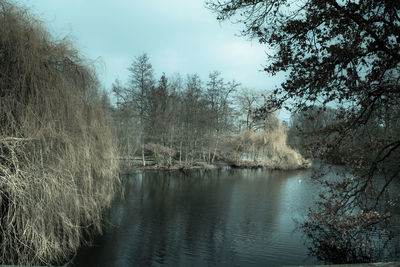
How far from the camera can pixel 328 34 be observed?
15.8ft

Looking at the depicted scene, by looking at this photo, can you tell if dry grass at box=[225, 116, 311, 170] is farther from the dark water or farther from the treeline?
the dark water

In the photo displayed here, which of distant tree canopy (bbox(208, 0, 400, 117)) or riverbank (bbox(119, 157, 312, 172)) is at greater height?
distant tree canopy (bbox(208, 0, 400, 117))

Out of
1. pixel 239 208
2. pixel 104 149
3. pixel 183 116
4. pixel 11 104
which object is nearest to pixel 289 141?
pixel 183 116

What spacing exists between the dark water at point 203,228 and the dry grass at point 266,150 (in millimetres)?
10810

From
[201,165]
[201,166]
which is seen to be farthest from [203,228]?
[201,165]

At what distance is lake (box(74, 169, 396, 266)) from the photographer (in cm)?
716

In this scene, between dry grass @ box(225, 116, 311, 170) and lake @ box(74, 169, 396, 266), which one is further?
dry grass @ box(225, 116, 311, 170)

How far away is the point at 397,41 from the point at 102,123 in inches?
261

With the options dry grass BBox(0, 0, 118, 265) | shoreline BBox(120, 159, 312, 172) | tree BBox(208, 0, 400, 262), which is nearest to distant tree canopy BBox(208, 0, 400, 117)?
tree BBox(208, 0, 400, 262)

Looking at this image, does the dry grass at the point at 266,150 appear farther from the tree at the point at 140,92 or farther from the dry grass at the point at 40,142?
the dry grass at the point at 40,142

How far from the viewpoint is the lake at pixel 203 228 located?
7164 millimetres

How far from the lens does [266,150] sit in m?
28.1

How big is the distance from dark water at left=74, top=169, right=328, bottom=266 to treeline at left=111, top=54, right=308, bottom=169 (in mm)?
9347

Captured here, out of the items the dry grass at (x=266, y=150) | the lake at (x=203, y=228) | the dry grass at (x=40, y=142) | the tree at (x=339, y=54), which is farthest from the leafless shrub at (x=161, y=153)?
the tree at (x=339, y=54)
